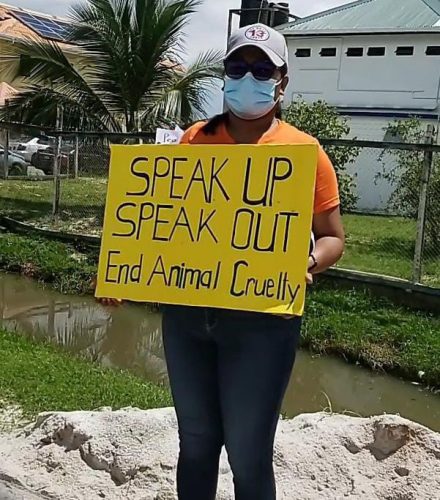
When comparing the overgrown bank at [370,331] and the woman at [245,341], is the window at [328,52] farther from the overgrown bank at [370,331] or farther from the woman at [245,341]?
the woman at [245,341]

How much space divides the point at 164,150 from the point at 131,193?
0.61ft

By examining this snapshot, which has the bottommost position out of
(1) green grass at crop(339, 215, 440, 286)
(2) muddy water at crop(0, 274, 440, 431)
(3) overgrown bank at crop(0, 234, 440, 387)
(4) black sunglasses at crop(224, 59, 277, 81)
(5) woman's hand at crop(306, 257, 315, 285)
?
(2) muddy water at crop(0, 274, 440, 431)

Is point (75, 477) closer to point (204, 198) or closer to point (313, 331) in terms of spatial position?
point (204, 198)

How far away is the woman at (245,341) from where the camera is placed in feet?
8.04

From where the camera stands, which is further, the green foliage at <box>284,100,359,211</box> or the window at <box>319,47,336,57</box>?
the window at <box>319,47,336,57</box>

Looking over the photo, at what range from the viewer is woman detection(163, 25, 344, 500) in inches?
96.4

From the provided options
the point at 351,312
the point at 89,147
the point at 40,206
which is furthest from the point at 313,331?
the point at 40,206

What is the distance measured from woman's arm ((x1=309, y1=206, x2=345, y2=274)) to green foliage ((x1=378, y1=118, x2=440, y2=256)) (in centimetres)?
690

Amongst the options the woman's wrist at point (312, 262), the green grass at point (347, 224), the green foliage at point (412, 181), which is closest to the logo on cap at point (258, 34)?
the woman's wrist at point (312, 262)

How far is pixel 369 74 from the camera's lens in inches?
723

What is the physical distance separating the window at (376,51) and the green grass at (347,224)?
5041 millimetres

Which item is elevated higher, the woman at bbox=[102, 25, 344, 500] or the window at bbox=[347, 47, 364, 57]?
the window at bbox=[347, 47, 364, 57]

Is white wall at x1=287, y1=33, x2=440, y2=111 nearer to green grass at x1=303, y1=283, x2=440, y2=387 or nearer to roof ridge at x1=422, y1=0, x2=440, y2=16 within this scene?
roof ridge at x1=422, y1=0, x2=440, y2=16

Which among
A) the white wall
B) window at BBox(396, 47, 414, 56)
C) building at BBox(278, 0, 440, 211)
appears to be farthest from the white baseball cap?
window at BBox(396, 47, 414, 56)
